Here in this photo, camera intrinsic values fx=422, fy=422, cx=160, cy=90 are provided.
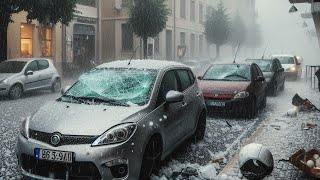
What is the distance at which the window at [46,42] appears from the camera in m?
24.9

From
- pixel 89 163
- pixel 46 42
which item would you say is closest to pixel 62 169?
pixel 89 163

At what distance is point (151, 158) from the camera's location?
5.49 metres

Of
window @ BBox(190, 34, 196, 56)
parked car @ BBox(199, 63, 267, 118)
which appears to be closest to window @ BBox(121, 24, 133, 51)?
window @ BBox(190, 34, 196, 56)

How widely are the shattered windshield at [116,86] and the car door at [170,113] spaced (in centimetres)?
23

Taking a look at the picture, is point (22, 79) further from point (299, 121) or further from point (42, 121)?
point (42, 121)

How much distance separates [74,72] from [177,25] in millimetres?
16851

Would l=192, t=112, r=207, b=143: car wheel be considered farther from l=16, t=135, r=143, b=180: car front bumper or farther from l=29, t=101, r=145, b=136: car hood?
l=16, t=135, r=143, b=180: car front bumper

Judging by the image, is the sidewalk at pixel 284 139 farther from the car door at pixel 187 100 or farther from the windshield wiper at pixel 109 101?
the windshield wiper at pixel 109 101

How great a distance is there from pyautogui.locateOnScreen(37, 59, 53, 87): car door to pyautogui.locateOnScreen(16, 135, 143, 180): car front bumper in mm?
11686

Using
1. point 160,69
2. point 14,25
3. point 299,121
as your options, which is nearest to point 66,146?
point 160,69

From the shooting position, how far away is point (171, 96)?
5961 millimetres

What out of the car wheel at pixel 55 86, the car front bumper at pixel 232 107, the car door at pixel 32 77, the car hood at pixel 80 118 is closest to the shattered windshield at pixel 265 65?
the car front bumper at pixel 232 107

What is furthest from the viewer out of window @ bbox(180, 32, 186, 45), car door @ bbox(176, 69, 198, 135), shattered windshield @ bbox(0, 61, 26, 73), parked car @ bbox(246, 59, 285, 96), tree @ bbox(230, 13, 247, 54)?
tree @ bbox(230, 13, 247, 54)

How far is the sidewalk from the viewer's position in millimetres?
6113
